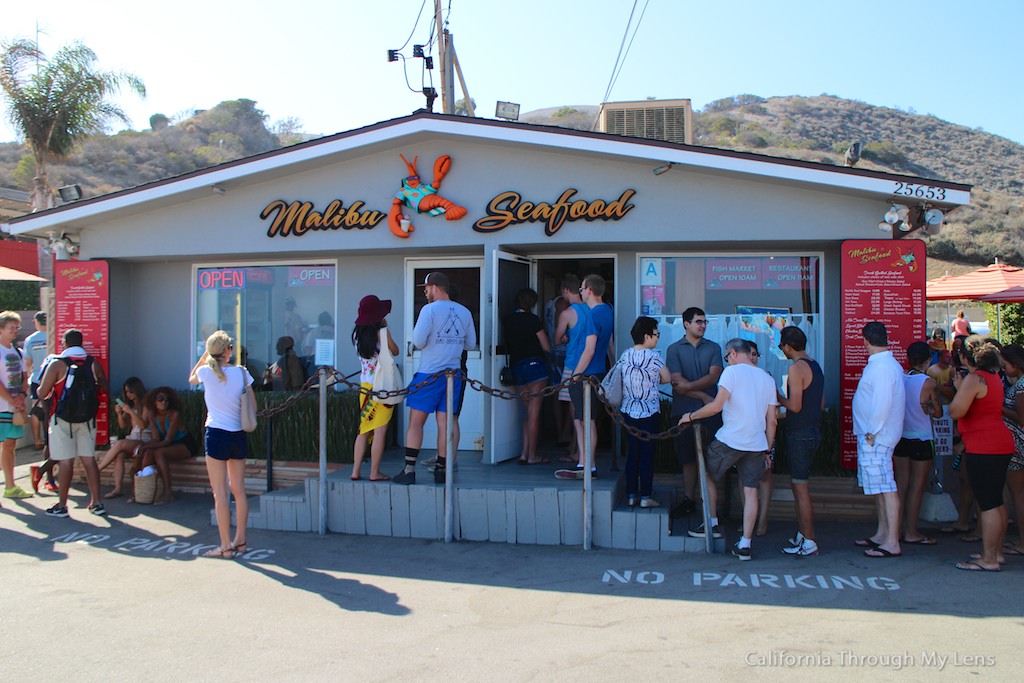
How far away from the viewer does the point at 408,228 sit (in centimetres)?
854

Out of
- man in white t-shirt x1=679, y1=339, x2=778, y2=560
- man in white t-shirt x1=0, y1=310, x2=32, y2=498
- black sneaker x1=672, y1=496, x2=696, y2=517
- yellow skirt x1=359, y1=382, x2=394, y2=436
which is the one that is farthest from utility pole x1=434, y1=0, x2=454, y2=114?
man in white t-shirt x1=679, y1=339, x2=778, y2=560

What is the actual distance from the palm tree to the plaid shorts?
1666 centimetres

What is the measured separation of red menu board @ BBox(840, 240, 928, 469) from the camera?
7469mm

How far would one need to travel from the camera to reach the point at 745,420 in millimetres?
6141

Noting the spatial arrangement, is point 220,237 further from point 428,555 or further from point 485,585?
point 485,585

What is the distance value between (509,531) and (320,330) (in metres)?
4.26

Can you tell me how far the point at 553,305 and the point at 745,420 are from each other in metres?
3.29

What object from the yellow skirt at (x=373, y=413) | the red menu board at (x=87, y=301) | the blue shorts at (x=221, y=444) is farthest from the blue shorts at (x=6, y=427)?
the yellow skirt at (x=373, y=413)

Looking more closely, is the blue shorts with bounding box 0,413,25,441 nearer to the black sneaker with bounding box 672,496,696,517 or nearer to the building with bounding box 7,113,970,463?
the building with bounding box 7,113,970,463

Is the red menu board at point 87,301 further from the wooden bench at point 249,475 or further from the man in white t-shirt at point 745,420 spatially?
the man in white t-shirt at point 745,420

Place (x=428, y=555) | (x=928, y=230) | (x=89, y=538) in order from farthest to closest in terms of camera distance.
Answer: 1. (x=928, y=230)
2. (x=89, y=538)
3. (x=428, y=555)

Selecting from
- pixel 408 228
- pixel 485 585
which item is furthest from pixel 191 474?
pixel 485 585

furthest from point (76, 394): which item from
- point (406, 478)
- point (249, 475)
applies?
point (406, 478)

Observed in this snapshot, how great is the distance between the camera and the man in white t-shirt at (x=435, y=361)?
274 inches
